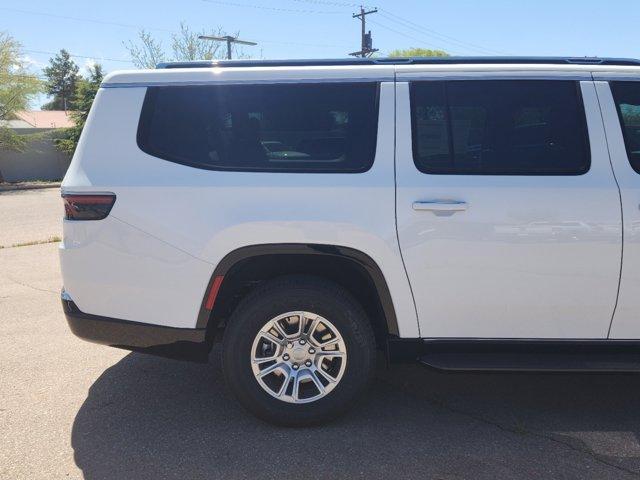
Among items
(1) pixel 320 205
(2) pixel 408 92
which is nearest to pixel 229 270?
(1) pixel 320 205

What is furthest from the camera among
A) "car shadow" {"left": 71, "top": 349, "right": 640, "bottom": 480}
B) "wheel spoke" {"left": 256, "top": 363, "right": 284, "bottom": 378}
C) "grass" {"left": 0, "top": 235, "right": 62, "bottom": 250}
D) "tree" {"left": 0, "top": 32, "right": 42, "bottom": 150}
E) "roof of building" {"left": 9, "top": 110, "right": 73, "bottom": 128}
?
"roof of building" {"left": 9, "top": 110, "right": 73, "bottom": 128}

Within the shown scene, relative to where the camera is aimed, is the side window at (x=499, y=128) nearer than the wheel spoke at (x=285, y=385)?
Yes

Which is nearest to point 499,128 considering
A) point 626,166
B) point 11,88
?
point 626,166

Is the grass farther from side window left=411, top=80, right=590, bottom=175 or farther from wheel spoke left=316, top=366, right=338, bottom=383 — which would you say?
side window left=411, top=80, right=590, bottom=175

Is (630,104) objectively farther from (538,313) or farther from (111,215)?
(111,215)

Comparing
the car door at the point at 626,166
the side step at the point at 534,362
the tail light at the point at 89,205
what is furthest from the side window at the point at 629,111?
the tail light at the point at 89,205

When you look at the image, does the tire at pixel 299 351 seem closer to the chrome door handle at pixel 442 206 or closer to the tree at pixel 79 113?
the chrome door handle at pixel 442 206

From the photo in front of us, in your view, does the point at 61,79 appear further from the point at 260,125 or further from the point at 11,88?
the point at 260,125

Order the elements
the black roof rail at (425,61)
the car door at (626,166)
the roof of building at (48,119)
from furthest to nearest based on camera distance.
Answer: the roof of building at (48,119) → the black roof rail at (425,61) → the car door at (626,166)

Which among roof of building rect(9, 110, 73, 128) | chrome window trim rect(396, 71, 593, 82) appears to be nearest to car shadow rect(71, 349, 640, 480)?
chrome window trim rect(396, 71, 593, 82)

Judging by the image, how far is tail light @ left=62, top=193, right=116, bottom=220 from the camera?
10.3 feet

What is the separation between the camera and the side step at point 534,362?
3.06 meters

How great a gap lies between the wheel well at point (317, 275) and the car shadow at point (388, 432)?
0.57 meters

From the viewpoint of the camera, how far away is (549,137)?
10.4 ft
